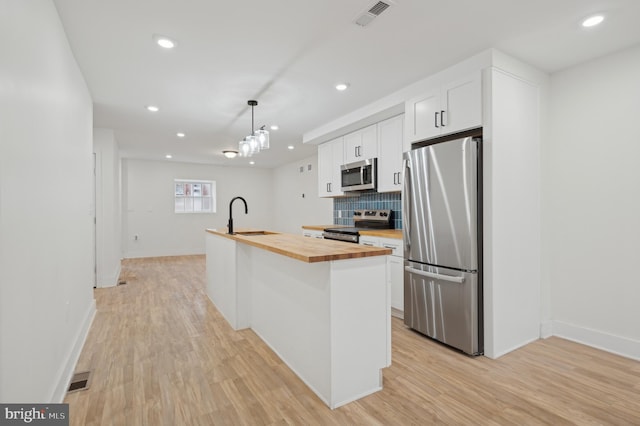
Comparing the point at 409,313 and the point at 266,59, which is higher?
the point at 266,59

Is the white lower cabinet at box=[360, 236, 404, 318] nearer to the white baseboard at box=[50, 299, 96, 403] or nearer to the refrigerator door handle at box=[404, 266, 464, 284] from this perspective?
the refrigerator door handle at box=[404, 266, 464, 284]

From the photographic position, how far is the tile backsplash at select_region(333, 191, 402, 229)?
14.5 feet

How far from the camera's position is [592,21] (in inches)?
86.3

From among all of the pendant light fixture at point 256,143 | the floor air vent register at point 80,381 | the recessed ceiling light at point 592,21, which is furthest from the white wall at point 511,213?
the floor air vent register at point 80,381

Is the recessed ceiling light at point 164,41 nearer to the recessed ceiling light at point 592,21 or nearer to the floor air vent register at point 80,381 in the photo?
the floor air vent register at point 80,381

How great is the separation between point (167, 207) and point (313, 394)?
7660mm

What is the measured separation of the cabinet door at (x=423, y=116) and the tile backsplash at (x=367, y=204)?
4.08ft

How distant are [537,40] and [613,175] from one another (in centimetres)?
131

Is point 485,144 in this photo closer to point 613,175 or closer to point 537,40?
point 537,40

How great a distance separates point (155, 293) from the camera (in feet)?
15.0

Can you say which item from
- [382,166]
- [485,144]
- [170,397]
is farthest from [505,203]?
[170,397]

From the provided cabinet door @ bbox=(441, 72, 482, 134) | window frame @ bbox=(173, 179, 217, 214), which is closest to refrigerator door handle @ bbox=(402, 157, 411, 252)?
cabinet door @ bbox=(441, 72, 482, 134)

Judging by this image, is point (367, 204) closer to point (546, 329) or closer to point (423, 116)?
point (423, 116)

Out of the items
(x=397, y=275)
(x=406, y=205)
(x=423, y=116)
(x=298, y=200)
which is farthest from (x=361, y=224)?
(x=298, y=200)
